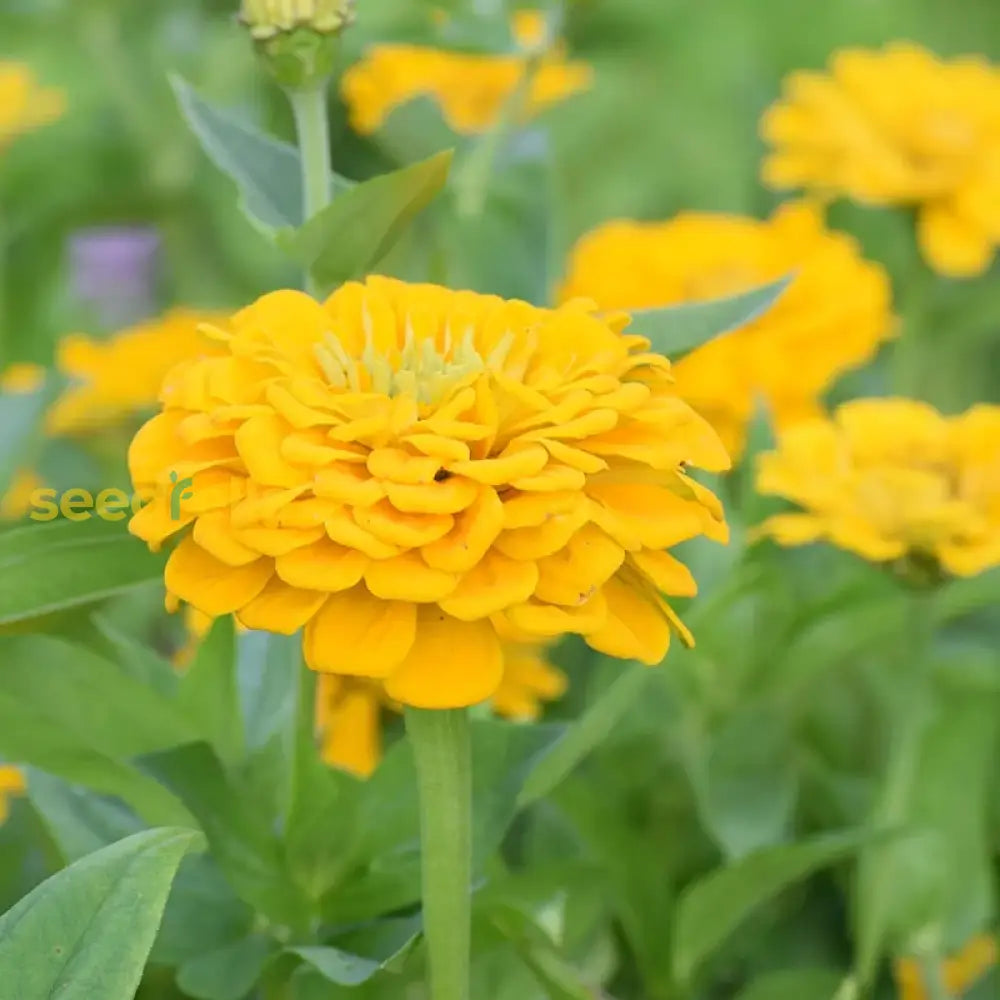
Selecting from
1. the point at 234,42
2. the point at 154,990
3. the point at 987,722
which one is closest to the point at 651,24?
the point at 234,42

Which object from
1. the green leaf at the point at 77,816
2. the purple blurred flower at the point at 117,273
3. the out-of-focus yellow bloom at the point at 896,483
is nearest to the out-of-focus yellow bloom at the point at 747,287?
the out-of-focus yellow bloom at the point at 896,483

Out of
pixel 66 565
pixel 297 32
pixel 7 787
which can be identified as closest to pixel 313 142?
pixel 297 32

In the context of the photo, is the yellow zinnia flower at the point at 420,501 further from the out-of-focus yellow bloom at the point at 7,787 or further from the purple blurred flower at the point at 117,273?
the purple blurred flower at the point at 117,273

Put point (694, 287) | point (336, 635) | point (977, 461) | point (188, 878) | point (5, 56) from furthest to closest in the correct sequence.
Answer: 1. point (5, 56)
2. point (694, 287)
3. point (977, 461)
4. point (188, 878)
5. point (336, 635)

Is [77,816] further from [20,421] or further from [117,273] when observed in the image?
[117,273]

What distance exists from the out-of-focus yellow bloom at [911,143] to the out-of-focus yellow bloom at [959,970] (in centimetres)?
31

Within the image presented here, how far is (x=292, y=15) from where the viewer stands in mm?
400

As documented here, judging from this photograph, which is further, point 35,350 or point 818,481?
point 35,350

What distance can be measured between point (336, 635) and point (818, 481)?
0.78 feet

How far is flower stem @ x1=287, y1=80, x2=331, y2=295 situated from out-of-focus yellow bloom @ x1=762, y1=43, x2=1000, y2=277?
40 cm

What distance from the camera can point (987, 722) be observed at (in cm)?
59

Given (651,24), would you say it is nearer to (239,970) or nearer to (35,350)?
(35,350)

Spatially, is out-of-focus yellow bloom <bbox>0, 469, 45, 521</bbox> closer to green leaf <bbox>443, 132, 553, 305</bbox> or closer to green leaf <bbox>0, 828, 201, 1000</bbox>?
green leaf <bbox>443, 132, 553, 305</bbox>

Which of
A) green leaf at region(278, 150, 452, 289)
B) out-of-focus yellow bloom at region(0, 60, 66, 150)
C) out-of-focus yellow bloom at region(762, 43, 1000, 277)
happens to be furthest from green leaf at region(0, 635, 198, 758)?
out-of-focus yellow bloom at region(0, 60, 66, 150)
